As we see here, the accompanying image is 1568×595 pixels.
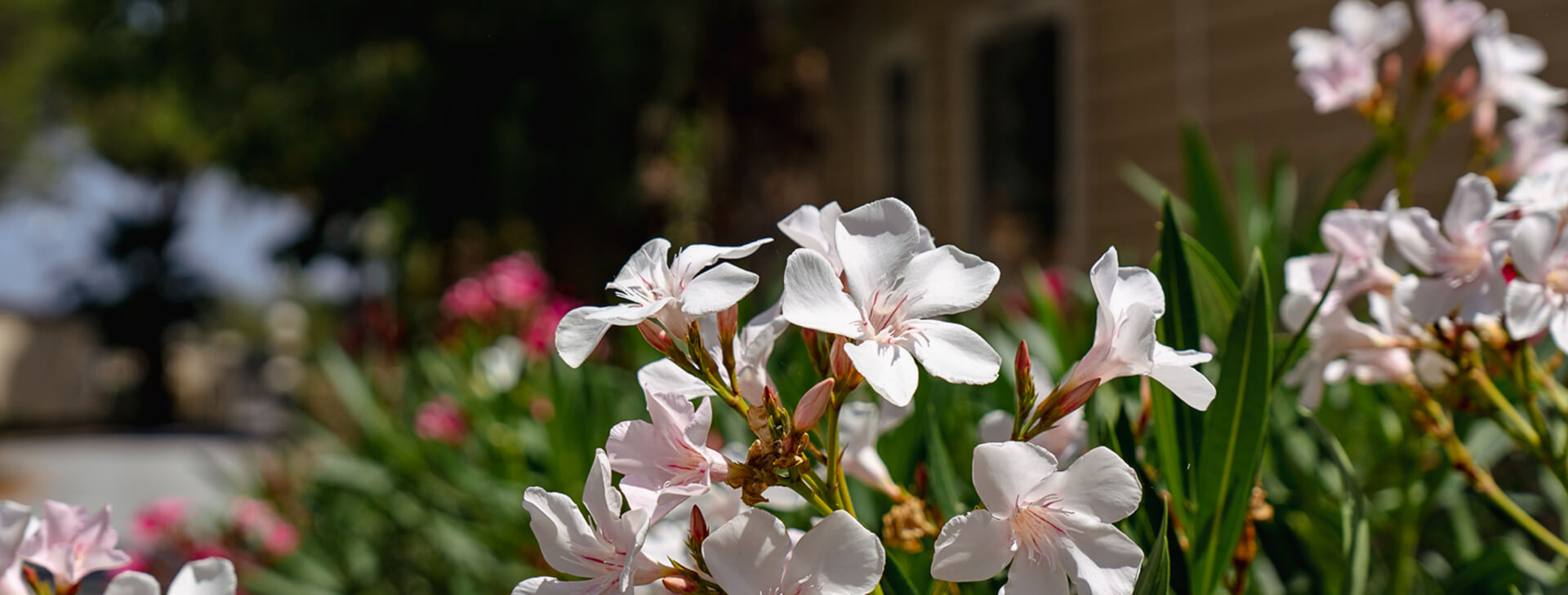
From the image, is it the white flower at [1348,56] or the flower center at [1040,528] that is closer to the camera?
the flower center at [1040,528]

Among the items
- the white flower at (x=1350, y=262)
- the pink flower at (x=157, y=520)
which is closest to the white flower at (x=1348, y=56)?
the white flower at (x=1350, y=262)

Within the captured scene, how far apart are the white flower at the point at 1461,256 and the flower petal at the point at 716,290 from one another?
42cm

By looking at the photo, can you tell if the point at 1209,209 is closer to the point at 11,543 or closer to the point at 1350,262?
the point at 1350,262

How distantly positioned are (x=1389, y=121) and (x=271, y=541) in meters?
2.37

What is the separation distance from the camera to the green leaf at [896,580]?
1.76ft

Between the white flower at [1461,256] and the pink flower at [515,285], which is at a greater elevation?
the white flower at [1461,256]

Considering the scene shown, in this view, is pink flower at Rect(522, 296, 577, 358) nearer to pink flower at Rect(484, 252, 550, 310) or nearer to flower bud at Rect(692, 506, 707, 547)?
pink flower at Rect(484, 252, 550, 310)

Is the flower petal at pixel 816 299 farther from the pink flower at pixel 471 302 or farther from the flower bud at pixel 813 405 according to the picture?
the pink flower at pixel 471 302

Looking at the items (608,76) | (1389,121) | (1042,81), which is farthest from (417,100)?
(1389,121)

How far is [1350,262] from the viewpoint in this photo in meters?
0.70

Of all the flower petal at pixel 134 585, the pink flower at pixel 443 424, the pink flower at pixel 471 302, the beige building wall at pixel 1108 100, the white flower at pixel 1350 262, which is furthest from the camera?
the beige building wall at pixel 1108 100

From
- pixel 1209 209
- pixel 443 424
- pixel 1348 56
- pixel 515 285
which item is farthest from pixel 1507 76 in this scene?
pixel 515 285

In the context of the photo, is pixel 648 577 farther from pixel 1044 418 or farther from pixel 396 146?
pixel 396 146

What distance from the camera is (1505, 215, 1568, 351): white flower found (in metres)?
0.62
